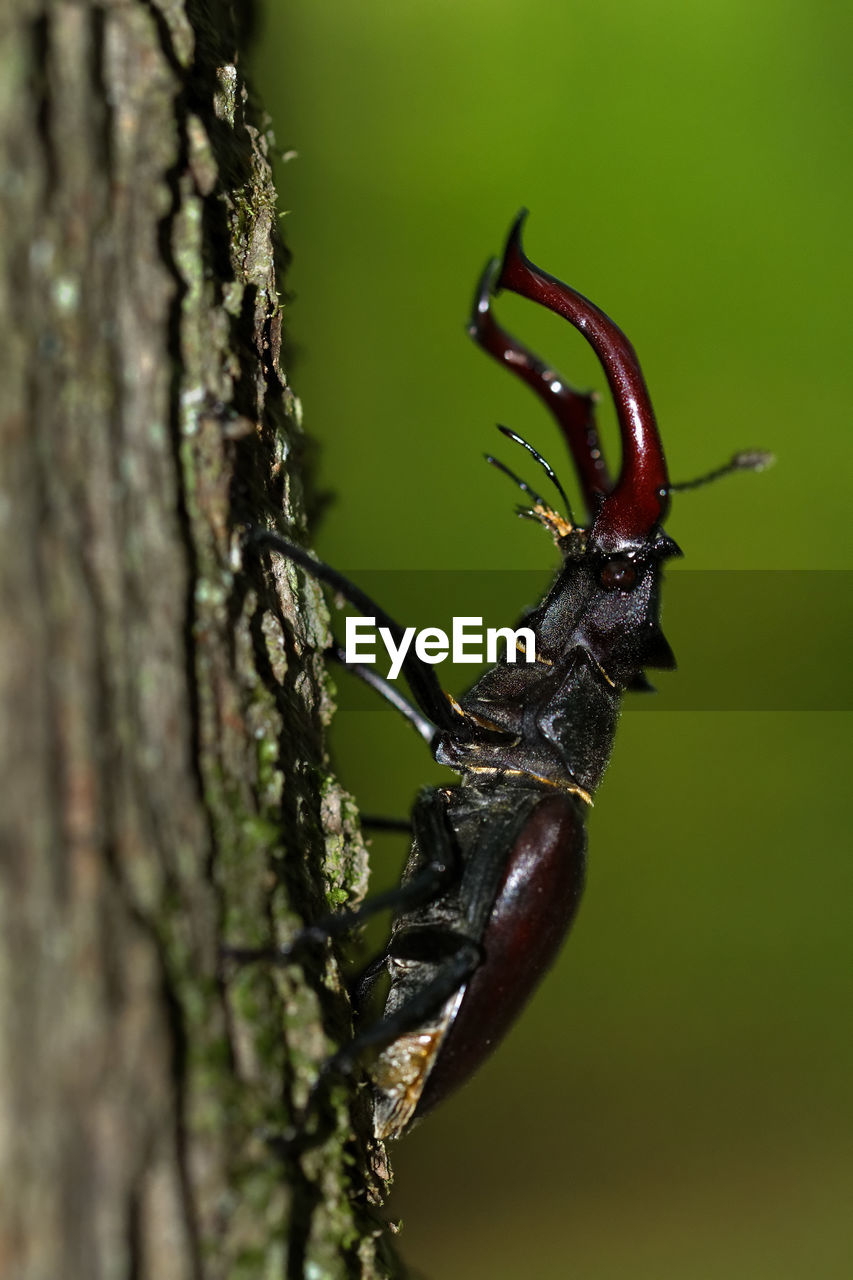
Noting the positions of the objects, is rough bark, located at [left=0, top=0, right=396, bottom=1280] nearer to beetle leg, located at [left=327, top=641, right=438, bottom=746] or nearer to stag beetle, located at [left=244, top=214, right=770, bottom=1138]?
stag beetle, located at [left=244, top=214, right=770, bottom=1138]

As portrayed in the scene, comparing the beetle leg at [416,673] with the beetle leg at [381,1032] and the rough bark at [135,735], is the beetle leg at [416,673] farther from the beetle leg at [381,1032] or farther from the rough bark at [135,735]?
the beetle leg at [381,1032]

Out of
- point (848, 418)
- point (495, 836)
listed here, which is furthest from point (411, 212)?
point (495, 836)

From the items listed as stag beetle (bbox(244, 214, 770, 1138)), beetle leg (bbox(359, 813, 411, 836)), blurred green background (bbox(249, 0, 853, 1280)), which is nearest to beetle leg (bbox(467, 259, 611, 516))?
stag beetle (bbox(244, 214, 770, 1138))

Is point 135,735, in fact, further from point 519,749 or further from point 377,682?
point 519,749

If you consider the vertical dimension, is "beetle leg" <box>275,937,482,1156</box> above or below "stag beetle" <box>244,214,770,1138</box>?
below

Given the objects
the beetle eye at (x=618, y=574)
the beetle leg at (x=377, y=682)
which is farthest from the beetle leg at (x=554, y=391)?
the beetle leg at (x=377, y=682)

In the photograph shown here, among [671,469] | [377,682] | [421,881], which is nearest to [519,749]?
[377,682]
